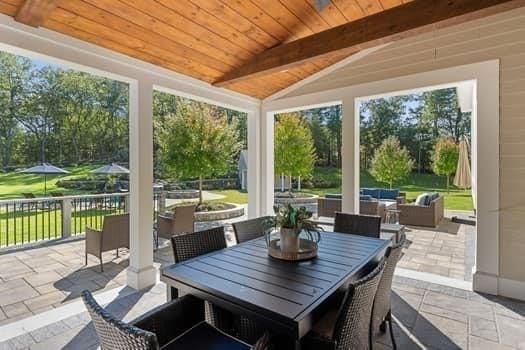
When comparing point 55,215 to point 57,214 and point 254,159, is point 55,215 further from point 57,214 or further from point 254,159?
point 254,159

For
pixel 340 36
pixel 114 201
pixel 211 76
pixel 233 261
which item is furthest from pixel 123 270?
pixel 340 36

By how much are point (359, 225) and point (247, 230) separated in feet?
4.25

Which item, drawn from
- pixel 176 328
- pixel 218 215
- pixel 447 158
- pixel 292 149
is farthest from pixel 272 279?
pixel 447 158

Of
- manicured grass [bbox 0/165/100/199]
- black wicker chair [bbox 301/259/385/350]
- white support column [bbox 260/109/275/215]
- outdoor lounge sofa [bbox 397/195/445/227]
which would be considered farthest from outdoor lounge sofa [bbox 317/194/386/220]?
manicured grass [bbox 0/165/100/199]

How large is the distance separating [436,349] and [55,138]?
1293 centimetres

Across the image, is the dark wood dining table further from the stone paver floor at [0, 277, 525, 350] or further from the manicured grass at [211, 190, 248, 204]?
the manicured grass at [211, 190, 248, 204]

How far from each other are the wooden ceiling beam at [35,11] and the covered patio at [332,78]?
1 cm

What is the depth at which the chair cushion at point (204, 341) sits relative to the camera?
163 cm

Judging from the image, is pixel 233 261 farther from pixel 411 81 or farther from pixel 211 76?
pixel 411 81

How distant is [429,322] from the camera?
9.07ft

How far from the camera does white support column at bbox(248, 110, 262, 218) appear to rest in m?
5.58

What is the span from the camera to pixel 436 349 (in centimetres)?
236

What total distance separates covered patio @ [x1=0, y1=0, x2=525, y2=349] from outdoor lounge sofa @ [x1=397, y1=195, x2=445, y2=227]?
2640 millimetres

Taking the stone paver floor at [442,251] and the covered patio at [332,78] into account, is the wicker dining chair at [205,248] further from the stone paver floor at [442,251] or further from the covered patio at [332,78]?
the stone paver floor at [442,251]
